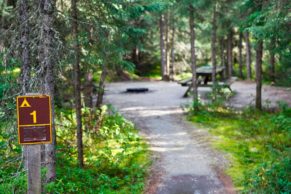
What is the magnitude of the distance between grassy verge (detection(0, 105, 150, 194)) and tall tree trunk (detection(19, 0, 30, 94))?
1.38 metres

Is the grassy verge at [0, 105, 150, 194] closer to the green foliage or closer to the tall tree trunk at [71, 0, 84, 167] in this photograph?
the green foliage

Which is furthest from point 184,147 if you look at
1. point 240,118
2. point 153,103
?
point 153,103

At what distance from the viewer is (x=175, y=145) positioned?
14.1 m

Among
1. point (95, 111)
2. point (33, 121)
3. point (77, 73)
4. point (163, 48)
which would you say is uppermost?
point (163, 48)

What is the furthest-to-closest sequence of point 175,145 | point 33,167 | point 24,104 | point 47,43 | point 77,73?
point 175,145
point 77,73
point 47,43
point 33,167
point 24,104

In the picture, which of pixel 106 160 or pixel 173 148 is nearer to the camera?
pixel 106 160

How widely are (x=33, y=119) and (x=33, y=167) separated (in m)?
0.77

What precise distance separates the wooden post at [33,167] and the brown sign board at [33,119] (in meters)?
0.21

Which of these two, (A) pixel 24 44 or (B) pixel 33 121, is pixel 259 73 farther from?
(B) pixel 33 121

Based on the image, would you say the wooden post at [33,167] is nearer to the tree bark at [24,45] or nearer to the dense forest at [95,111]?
the dense forest at [95,111]

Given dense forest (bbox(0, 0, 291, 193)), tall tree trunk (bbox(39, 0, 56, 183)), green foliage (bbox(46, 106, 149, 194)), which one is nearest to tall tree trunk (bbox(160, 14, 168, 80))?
dense forest (bbox(0, 0, 291, 193))

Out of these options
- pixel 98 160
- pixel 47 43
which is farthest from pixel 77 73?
pixel 47 43

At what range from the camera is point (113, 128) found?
15.4m

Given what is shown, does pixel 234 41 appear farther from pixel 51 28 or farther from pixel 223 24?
pixel 51 28
